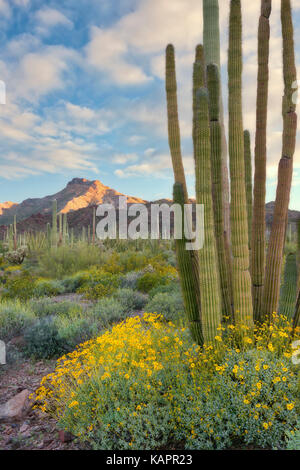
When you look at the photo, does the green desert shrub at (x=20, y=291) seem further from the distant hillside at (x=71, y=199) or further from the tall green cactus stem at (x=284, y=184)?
the distant hillside at (x=71, y=199)

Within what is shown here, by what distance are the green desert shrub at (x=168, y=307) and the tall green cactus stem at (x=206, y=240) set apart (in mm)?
2502

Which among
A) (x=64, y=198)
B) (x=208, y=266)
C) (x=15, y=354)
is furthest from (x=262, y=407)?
(x=64, y=198)

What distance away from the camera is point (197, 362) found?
392cm

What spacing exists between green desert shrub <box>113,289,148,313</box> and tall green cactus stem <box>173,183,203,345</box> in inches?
137

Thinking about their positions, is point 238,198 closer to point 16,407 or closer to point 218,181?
point 218,181

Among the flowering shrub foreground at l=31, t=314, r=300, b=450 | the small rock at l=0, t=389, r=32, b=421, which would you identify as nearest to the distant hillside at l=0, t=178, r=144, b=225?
the small rock at l=0, t=389, r=32, b=421

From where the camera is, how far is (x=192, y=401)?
11.2 ft

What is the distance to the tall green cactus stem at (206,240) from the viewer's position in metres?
3.99

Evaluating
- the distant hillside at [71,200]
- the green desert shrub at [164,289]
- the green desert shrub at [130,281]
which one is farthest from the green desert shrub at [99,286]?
the distant hillside at [71,200]

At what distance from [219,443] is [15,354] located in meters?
3.90

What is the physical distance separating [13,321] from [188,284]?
4103 millimetres

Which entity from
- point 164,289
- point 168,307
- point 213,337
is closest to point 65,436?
point 213,337
